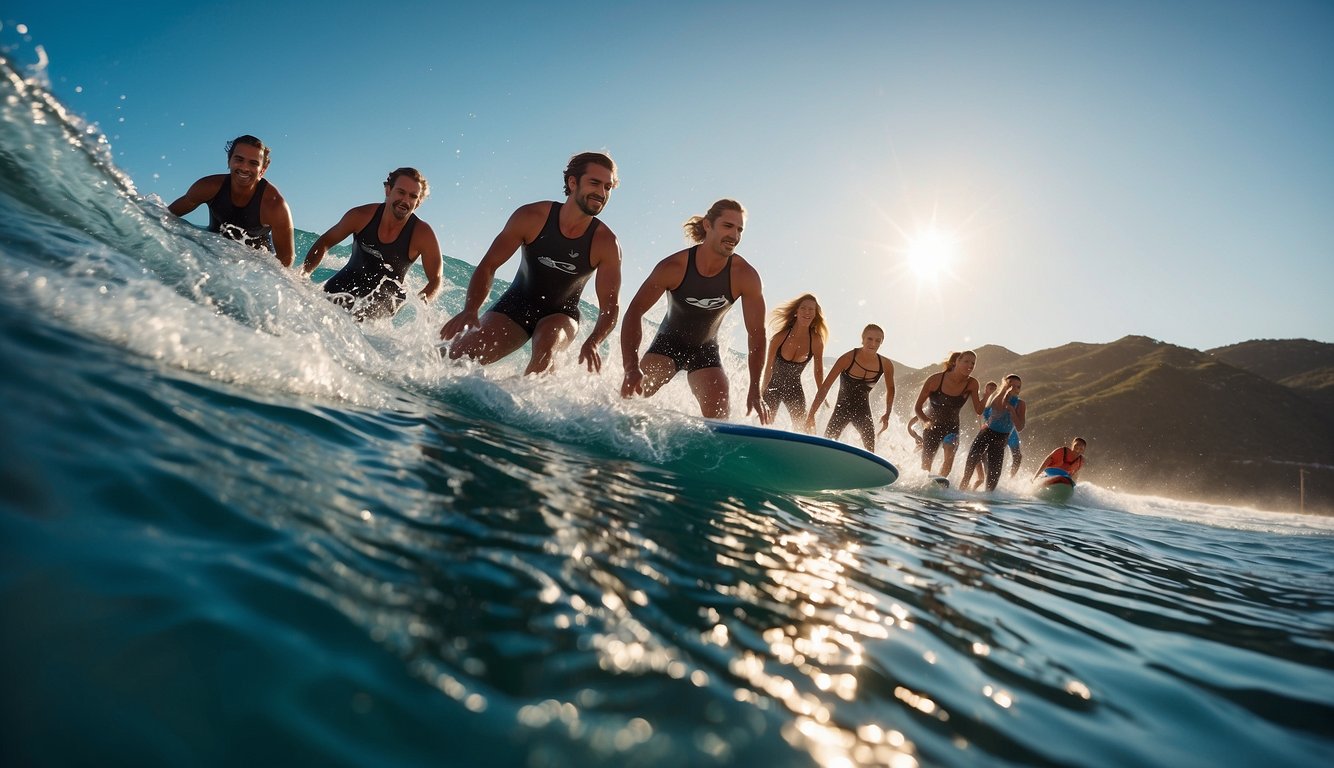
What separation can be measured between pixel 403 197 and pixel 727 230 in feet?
13.8

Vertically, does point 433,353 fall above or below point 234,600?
above

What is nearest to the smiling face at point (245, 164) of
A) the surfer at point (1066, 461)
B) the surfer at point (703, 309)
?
the surfer at point (703, 309)

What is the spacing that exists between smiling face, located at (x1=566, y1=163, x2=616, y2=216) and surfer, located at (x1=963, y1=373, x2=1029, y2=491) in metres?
7.92

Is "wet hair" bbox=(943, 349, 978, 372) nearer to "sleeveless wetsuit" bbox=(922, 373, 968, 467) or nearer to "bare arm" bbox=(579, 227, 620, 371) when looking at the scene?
"sleeveless wetsuit" bbox=(922, 373, 968, 467)

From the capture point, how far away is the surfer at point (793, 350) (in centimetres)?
897

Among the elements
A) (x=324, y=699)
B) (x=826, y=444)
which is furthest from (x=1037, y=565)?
(x=324, y=699)

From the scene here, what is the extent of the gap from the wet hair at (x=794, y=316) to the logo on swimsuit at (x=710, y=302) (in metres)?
2.64

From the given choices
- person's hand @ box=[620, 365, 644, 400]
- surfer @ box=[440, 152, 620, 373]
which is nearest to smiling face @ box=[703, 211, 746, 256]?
surfer @ box=[440, 152, 620, 373]

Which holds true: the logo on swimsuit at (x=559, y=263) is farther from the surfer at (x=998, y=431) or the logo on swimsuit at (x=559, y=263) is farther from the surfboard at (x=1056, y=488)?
the surfboard at (x=1056, y=488)

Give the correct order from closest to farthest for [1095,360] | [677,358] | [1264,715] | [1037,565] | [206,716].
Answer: [206,716] → [1264,715] → [1037,565] → [677,358] → [1095,360]

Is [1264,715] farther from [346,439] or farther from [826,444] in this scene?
[346,439]

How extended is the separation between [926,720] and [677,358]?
5523 millimetres

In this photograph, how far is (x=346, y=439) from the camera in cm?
280

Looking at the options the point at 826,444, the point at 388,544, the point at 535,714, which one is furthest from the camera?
the point at 826,444
